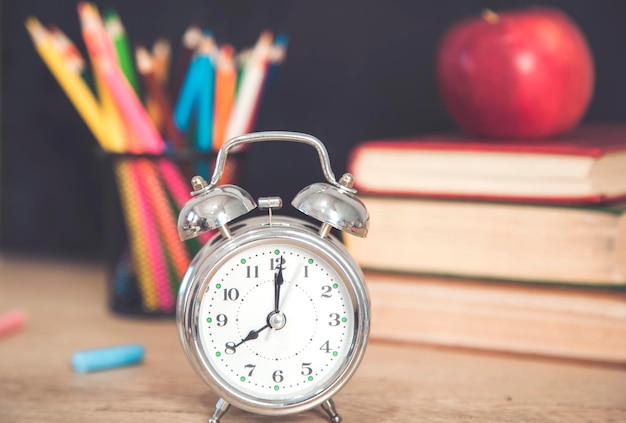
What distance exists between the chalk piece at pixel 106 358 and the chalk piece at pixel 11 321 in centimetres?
15

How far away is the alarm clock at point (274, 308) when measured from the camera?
2.40ft

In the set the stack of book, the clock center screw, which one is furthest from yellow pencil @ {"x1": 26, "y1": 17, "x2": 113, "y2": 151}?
the clock center screw

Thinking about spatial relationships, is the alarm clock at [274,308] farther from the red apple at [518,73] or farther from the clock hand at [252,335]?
the red apple at [518,73]

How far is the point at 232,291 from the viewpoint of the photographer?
744 millimetres

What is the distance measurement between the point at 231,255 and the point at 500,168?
0.36m

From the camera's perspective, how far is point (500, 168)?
931 millimetres

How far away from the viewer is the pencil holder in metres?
1.04

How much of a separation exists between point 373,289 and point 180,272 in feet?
0.85

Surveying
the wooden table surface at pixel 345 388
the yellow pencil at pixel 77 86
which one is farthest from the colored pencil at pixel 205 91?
the wooden table surface at pixel 345 388

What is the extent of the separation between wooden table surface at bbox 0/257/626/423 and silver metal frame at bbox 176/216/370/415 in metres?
0.03

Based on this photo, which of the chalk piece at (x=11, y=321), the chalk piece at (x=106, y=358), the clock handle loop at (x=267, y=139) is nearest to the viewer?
the clock handle loop at (x=267, y=139)

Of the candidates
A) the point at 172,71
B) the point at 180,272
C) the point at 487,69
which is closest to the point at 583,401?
the point at 487,69

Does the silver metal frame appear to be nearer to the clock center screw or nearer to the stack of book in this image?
the clock center screw

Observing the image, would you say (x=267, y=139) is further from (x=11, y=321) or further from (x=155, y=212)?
(x=11, y=321)
